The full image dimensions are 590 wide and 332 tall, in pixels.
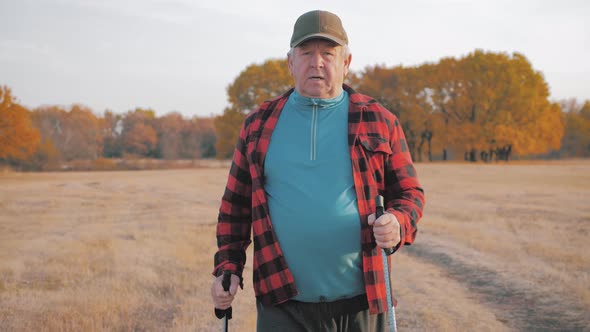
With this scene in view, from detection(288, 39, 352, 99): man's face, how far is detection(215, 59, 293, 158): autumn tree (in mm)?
46361

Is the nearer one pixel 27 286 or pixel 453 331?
pixel 453 331

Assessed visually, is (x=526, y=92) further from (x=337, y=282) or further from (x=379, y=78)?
(x=337, y=282)

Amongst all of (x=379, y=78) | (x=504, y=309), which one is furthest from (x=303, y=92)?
(x=379, y=78)

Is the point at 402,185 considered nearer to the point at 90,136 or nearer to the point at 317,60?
the point at 317,60

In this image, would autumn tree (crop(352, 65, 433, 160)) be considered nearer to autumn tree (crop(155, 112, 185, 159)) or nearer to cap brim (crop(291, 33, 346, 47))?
autumn tree (crop(155, 112, 185, 159))

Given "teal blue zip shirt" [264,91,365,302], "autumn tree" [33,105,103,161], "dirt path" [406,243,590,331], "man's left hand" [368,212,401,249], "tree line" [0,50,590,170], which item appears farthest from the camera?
"autumn tree" [33,105,103,161]

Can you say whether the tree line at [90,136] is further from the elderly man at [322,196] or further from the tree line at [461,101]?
the elderly man at [322,196]

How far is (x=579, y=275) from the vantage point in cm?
745

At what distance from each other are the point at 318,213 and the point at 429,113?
4890 cm

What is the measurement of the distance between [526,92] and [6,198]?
42.3 meters

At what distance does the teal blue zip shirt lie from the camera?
2422 mm

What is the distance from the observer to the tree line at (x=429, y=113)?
43.2 meters

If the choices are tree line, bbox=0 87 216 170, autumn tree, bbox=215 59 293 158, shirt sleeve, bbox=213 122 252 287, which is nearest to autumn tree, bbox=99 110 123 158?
tree line, bbox=0 87 216 170

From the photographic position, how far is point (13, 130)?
3681 cm
